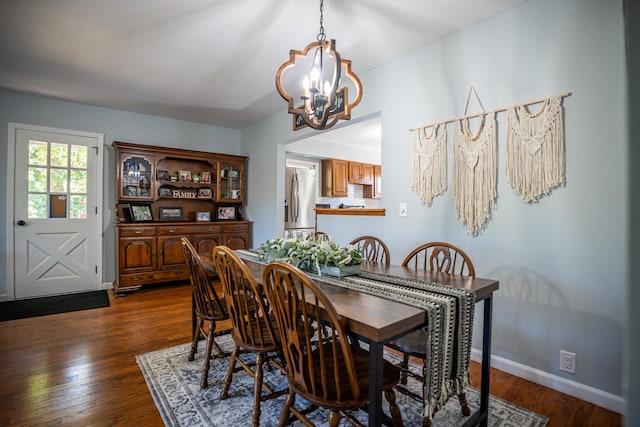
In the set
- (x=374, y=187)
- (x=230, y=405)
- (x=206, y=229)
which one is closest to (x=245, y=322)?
(x=230, y=405)

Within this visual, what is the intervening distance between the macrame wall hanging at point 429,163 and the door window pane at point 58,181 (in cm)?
431

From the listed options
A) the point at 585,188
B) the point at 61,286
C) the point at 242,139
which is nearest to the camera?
the point at 585,188

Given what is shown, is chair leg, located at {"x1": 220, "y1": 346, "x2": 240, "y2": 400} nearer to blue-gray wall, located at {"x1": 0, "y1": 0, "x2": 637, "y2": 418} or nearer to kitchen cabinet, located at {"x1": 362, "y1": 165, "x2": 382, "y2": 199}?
blue-gray wall, located at {"x1": 0, "y1": 0, "x2": 637, "y2": 418}

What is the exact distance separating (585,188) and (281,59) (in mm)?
2536

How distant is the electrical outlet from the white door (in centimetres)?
510

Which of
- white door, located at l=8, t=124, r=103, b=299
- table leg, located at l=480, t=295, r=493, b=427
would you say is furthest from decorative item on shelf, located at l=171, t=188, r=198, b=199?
table leg, located at l=480, t=295, r=493, b=427

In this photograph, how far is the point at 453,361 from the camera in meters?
1.27

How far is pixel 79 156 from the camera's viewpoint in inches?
162

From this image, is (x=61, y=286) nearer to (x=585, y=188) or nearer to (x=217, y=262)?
(x=217, y=262)

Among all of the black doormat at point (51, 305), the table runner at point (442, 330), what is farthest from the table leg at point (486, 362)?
the black doormat at point (51, 305)

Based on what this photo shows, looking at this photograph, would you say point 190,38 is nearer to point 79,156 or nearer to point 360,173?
point 79,156

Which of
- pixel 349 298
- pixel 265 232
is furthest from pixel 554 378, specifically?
pixel 265 232

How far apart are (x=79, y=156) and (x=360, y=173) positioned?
15.4ft

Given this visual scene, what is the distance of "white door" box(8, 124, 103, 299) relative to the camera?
3783 mm
